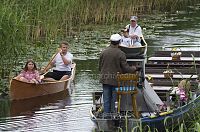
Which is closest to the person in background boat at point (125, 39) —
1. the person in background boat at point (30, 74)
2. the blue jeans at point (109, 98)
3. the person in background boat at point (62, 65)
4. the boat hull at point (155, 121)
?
the person in background boat at point (62, 65)

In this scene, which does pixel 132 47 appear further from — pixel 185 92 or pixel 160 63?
pixel 185 92

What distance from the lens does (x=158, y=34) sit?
957 inches

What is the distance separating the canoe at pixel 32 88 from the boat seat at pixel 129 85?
A: 4216mm

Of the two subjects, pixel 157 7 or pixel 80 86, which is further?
pixel 157 7

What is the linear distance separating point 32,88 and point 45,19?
649cm

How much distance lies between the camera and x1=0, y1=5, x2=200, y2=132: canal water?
37.7 feet

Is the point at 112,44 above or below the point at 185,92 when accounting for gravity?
above

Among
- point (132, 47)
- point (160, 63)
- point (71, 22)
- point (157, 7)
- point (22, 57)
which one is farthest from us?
point (157, 7)

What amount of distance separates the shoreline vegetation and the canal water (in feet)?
2.13

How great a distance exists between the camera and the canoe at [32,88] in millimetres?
13477

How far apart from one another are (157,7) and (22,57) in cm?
1441

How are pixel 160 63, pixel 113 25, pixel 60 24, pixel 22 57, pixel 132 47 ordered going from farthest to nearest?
1. pixel 113 25
2. pixel 60 24
3. pixel 22 57
4. pixel 132 47
5. pixel 160 63

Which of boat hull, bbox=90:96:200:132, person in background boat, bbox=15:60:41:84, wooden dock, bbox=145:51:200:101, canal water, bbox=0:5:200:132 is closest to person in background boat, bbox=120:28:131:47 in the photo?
wooden dock, bbox=145:51:200:101

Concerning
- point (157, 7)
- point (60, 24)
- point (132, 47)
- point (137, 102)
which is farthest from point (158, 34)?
point (137, 102)
